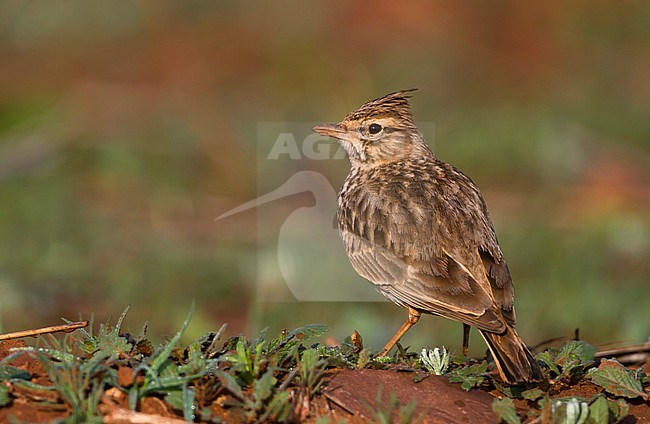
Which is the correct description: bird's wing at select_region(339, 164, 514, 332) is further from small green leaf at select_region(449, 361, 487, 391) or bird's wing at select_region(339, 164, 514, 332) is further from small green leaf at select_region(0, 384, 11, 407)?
small green leaf at select_region(0, 384, 11, 407)

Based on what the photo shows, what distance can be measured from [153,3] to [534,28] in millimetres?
7667

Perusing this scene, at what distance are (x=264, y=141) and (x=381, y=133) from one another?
637cm

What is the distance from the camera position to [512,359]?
444 cm

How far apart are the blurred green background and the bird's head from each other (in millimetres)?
1111

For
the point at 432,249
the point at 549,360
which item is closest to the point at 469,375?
the point at 549,360

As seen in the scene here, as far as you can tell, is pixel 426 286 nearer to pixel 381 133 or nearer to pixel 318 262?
pixel 381 133

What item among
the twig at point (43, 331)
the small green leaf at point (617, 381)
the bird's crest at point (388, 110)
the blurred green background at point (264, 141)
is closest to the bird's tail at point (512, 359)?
the small green leaf at point (617, 381)

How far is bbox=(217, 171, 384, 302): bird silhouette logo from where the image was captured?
8258mm

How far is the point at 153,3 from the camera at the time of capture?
57.3 ft

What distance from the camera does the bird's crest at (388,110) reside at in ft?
21.0

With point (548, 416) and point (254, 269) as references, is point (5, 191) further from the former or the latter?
point (548, 416)

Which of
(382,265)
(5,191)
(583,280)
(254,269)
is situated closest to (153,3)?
(5,191)

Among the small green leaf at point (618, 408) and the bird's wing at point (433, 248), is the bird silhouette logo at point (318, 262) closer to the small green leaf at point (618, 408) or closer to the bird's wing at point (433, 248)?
the bird's wing at point (433, 248)

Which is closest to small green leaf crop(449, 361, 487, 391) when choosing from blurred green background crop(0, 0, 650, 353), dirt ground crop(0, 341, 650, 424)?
dirt ground crop(0, 341, 650, 424)
